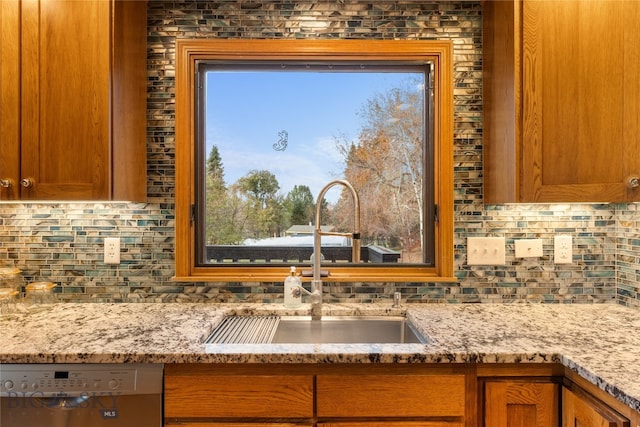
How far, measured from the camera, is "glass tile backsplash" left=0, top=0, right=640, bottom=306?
6.20 ft

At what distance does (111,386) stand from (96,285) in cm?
76

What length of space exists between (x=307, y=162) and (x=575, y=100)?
1.13 meters

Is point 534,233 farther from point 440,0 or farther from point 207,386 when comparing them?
point 207,386

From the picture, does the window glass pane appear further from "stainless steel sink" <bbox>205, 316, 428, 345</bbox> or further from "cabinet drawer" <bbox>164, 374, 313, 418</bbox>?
"cabinet drawer" <bbox>164, 374, 313, 418</bbox>

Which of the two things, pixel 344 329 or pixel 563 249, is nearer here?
pixel 344 329

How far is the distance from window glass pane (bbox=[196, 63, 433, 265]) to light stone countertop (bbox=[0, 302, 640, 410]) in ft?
1.14

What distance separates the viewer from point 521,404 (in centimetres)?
129

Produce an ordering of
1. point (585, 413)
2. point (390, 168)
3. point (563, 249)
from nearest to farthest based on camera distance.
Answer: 1. point (585, 413)
2. point (563, 249)
3. point (390, 168)

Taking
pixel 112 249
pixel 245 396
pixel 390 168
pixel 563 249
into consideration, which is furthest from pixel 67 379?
pixel 563 249

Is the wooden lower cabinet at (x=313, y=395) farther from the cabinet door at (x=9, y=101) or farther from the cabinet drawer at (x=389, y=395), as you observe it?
the cabinet door at (x=9, y=101)

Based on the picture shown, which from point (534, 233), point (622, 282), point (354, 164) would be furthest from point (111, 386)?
point (622, 282)

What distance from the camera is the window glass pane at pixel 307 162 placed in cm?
198

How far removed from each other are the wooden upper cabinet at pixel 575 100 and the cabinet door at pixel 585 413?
27.7 inches

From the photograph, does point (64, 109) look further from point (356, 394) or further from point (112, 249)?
point (356, 394)
